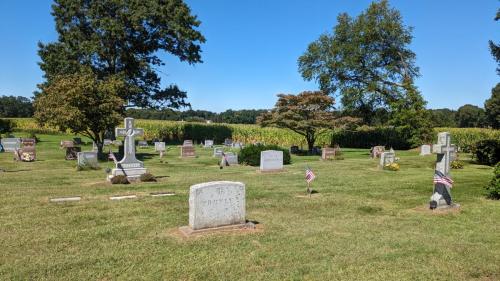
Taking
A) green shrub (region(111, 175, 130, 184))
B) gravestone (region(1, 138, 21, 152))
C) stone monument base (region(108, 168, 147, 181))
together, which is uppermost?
gravestone (region(1, 138, 21, 152))

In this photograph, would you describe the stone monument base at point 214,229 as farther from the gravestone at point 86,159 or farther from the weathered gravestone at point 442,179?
Answer: the gravestone at point 86,159

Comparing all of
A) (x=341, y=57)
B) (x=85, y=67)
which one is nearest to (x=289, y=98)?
(x=341, y=57)

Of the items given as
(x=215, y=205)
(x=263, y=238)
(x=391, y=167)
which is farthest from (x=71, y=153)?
(x=263, y=238)

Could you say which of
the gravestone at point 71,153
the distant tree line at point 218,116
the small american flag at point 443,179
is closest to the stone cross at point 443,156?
the small american flag at point 443,179

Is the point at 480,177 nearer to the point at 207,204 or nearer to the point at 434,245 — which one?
the point at 434,245

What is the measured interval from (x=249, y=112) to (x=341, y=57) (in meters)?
75.9

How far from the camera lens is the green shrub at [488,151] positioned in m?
24.3

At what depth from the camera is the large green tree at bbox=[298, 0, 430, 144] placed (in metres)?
45.7

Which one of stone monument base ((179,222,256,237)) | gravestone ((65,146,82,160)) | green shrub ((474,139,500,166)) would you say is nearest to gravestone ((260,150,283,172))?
stone monument base ((179,222,256,237))

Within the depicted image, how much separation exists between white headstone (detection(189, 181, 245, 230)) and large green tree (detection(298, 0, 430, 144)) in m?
38.4

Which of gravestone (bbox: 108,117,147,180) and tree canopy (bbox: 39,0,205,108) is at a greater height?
tree canopy (bbox: 39,0,205,108)

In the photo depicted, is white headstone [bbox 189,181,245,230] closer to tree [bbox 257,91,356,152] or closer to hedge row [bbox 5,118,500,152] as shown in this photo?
tree [bbox 257,91,356,152]

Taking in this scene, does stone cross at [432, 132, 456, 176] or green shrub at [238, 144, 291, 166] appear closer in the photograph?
stone cross at [432, 132, 456, 176]

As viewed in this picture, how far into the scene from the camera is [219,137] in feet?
193
